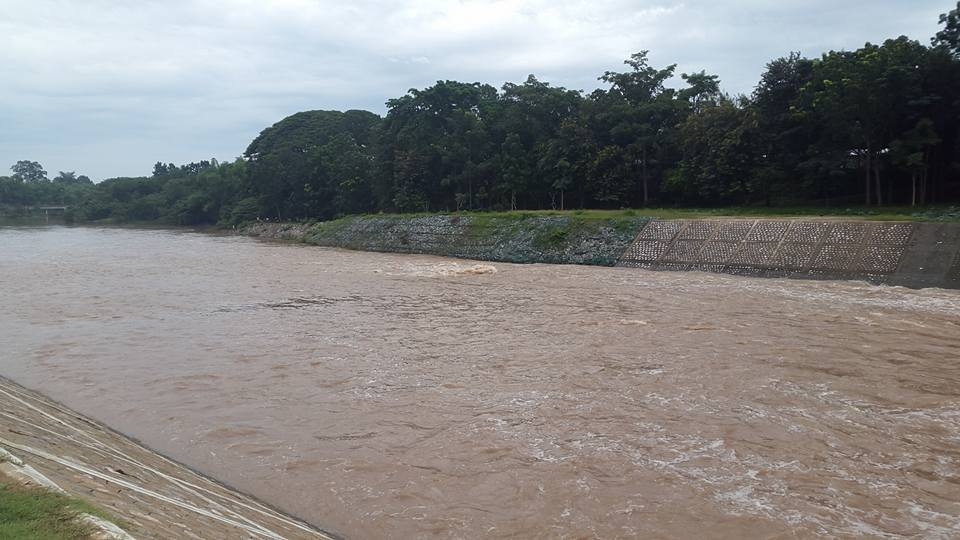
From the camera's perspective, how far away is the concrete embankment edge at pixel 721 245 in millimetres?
19500

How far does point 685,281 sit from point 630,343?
384 inches

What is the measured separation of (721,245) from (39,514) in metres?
23.8

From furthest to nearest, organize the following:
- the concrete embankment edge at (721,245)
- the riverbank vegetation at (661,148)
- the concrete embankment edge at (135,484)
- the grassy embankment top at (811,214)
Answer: the riverbank vegetation at (661,148) < the grassy embankment top at (811,214) < the concrete embankment edge at (721,245) < the concrete embankment edge at (135,484)

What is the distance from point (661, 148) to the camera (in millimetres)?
38125

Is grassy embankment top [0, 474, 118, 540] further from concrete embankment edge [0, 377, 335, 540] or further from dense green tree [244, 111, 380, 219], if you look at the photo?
dense green tree [244, 111, 380, 219]

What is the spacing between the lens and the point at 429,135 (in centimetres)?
4975

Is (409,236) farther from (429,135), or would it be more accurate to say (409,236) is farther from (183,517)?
(183,517)

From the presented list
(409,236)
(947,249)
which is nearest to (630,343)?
(947,249)

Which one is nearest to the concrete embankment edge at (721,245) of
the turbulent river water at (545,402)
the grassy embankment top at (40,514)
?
the turbulent river water at (545,402)

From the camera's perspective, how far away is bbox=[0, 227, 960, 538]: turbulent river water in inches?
224

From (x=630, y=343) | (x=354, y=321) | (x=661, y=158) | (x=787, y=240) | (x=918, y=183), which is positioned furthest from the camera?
(x=661, y=158)

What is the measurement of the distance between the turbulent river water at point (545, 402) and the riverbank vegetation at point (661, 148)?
12.7m

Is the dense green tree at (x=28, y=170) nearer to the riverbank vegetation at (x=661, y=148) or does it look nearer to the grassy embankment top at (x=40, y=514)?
the riverbank vegetation at (x=661, y=148)

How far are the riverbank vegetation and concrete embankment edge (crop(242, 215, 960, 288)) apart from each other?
3489mm
